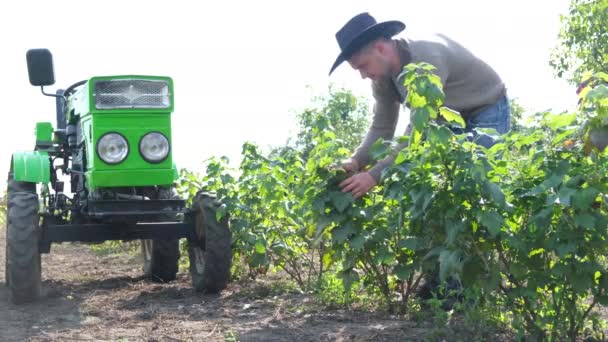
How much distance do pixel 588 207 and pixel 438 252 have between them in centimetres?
65

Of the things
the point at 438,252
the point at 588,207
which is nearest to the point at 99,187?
the point at 438,252

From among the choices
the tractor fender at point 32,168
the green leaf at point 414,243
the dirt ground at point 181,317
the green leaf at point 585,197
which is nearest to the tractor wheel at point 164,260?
the dirt ground at point 181,317

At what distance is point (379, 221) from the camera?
4.75 metres

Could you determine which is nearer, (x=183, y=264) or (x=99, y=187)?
(x=99, y=187)

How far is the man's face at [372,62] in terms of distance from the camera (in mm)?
4906

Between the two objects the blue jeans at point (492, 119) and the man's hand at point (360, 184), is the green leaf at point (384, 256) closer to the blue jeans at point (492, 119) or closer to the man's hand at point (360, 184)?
the man's hand at point (360, 184)

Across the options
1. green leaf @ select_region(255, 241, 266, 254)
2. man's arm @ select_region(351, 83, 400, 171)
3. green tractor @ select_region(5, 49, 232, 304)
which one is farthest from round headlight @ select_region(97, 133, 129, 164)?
man's arm @ select_region(351, 83, 400, 171)

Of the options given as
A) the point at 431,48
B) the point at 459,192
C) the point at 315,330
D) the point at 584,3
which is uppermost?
the point at 584,3

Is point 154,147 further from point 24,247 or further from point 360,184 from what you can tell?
point 360,184

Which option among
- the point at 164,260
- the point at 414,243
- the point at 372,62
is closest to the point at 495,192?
the point at 414,243

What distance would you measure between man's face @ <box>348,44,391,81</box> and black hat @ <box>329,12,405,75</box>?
0.04 meters

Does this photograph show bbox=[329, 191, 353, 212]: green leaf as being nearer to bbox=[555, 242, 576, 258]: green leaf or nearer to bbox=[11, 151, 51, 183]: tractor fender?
bbox=[555, 242, 576, 258]: green leaf

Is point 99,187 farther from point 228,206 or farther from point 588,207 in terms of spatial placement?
point 588,207

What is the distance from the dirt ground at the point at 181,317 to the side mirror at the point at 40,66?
154cm
